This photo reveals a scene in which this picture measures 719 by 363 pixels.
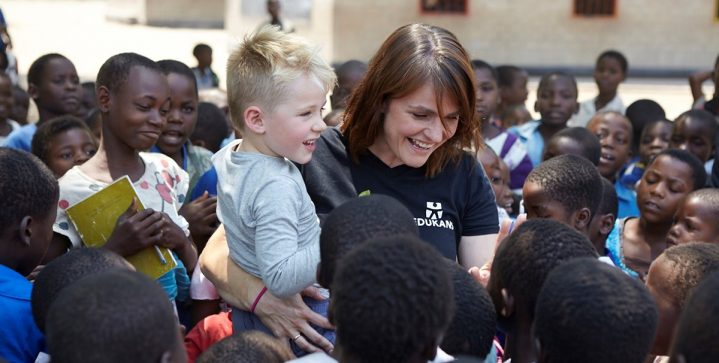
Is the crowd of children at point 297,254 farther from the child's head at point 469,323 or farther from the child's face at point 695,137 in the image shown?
the child's face at point 695,137

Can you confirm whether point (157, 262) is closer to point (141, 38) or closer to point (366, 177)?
point (366, 177)

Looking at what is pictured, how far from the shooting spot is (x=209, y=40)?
20.5 meters

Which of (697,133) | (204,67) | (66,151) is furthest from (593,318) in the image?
(204,67)

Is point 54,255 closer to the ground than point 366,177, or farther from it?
closer to the ground

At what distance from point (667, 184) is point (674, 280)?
1998mm

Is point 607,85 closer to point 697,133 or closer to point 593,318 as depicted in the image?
point 697,133

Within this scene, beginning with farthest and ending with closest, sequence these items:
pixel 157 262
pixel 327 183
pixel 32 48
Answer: pixel 32 48 → pixel 157 262 → pixel 327 183

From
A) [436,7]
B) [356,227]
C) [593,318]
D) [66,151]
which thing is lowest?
[66,151]

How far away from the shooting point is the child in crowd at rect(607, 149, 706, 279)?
175 inches

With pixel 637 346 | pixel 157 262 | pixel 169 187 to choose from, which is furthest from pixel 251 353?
pixel 169 187

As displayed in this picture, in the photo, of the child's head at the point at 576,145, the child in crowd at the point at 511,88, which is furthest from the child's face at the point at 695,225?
the child in crowd at the point at 511,88

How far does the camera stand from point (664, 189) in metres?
4.61

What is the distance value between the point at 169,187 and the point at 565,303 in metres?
2.03

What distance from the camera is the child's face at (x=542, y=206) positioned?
349cm
